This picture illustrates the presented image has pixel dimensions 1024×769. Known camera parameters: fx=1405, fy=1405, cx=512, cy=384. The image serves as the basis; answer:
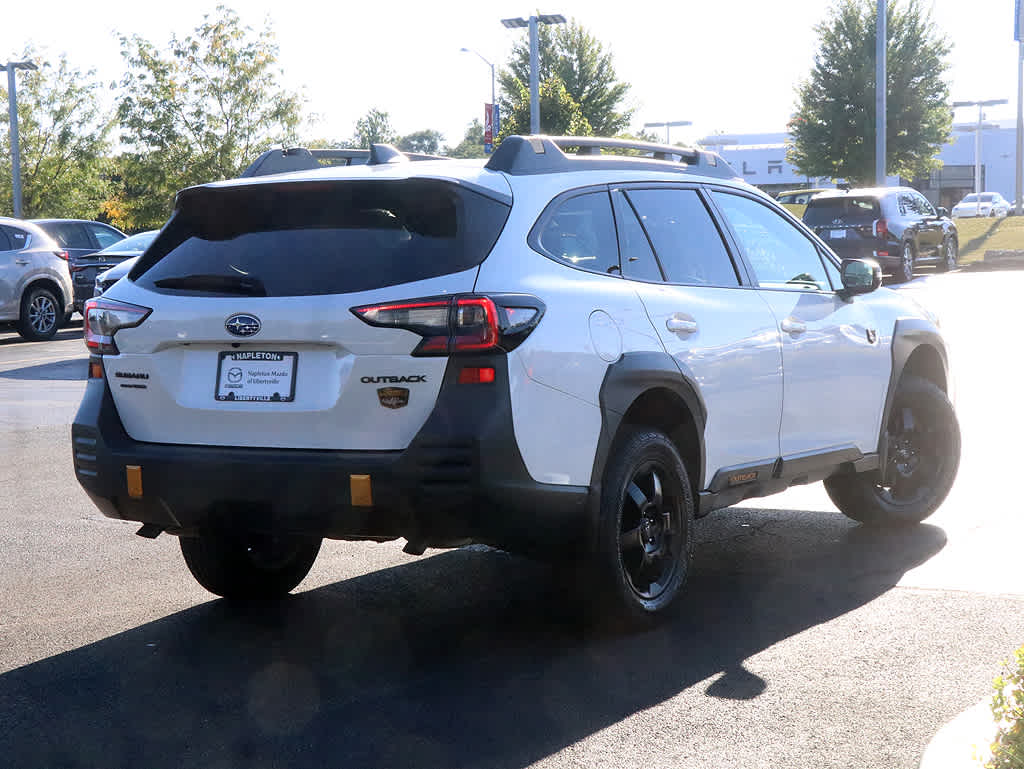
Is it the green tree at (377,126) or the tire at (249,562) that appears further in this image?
the green tree at (377,126)

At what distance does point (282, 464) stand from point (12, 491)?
4538mm

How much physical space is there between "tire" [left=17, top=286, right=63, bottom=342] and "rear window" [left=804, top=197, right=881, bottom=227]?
13.9 meters

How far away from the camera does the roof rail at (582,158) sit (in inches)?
207

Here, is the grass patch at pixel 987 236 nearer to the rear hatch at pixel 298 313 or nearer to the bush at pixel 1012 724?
the rear hatch at pixel 298 313

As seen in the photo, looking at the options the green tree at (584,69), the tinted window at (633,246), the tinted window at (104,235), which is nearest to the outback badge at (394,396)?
the tinted window at (633,246)

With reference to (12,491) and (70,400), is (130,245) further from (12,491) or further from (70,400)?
(12,491)

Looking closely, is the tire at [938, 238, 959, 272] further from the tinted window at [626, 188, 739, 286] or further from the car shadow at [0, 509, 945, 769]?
the tinted window at [626, 188, 739, 286]

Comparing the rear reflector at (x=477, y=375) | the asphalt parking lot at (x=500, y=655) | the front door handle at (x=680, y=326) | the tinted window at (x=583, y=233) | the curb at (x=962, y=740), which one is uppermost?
the tinted window at (x=583, y=233)

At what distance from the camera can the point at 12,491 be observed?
28.1ft

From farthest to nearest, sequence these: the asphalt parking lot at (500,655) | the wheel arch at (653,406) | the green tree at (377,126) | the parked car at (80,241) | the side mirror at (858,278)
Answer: the green tree at (377,126), the parked car at (80,241), the side mirror at (858,278), the wheel arch at (653,406), the asphalt parking lot at (500,655)

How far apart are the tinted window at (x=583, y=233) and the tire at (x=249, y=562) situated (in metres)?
1.60

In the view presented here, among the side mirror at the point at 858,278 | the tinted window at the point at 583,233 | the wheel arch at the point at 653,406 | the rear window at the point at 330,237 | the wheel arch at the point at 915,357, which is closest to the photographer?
the rear window at the point at 330,237

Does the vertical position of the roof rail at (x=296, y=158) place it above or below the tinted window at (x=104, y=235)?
above

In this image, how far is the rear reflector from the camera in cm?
457
